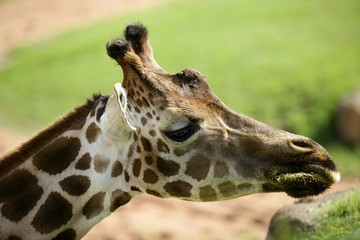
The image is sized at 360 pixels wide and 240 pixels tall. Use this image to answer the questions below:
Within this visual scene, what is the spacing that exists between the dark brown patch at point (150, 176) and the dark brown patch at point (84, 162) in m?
0.39

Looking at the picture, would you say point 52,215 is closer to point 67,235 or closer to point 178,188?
point 67,235

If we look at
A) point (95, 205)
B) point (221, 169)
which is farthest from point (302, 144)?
point (95, 205)

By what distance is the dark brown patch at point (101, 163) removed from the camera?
455 centimetres

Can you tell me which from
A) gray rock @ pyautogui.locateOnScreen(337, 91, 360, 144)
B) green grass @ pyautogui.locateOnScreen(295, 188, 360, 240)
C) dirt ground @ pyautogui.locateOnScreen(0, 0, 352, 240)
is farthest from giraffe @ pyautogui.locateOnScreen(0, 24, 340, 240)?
gray rock @ pyautogui.locateOnScreen(337, 91, 360, 144)

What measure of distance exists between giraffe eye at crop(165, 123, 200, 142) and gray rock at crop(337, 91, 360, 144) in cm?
667

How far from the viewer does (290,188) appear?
4.34 m

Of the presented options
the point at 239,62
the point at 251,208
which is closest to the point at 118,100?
the point at 251,208

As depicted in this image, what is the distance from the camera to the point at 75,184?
459 centimetres

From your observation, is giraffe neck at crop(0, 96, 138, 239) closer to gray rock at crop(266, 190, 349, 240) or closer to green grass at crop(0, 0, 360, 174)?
gray rock at crop(266, 190, 349, 240)

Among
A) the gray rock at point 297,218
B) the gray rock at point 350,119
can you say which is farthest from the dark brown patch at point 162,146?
the gray rock at point 350,119

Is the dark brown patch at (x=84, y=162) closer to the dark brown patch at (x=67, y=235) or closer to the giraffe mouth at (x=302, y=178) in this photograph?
the dark brown patch at (x=67, y=235)

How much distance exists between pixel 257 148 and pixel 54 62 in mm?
10997

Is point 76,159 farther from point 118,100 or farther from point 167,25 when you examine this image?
point 167,25

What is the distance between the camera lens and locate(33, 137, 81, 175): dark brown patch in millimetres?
4652
